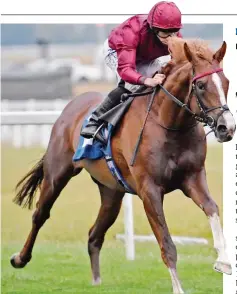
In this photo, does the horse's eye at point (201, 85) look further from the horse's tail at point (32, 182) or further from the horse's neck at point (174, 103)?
the horse's tail at point (32, 182)

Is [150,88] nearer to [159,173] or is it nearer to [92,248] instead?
[159,173]

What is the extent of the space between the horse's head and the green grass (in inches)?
55.8

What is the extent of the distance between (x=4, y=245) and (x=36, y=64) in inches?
714

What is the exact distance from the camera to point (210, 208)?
565 cm

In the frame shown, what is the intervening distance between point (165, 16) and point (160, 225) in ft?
4.01

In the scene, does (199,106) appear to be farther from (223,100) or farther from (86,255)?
(86,255)

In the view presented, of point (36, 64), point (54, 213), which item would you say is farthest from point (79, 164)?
point (36, 64)

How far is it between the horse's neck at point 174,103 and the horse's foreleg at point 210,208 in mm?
323

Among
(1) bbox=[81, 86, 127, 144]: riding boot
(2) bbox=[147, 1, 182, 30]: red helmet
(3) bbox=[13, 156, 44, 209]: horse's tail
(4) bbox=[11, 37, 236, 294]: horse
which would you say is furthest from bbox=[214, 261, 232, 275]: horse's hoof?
(3) bbox=[13, 156, 44, 209]: horse's tail

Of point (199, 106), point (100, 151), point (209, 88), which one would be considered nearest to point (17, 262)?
point (100, 151)

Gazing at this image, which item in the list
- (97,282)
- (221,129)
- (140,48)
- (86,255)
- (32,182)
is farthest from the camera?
(86,255)

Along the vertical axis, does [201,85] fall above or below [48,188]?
above

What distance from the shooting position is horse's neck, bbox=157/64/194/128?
5738mm

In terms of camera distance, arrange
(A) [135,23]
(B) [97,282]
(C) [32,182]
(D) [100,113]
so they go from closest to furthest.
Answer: (A) [135,23] → (D) [100,113] → (B) [97,282] → (C) [32,182]
